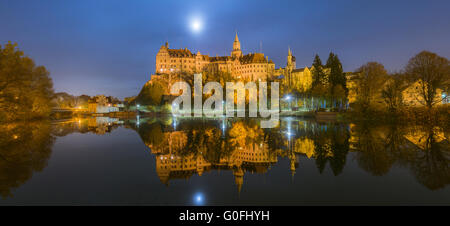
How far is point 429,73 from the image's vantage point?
102 feet

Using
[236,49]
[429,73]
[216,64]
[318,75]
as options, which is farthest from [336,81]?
[236,49]

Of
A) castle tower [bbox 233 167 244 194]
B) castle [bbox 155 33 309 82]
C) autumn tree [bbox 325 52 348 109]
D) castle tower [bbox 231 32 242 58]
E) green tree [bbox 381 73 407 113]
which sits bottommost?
castle tower [bbox 233 167 244 194]

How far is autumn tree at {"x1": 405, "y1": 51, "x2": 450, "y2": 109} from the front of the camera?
30.2 metres

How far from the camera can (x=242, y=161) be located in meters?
9.27

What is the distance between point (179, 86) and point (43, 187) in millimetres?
99591

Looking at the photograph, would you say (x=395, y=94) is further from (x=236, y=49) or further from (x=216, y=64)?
(x=236, y=49)

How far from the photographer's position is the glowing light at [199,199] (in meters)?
5.15

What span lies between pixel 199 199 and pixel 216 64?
13612 cm

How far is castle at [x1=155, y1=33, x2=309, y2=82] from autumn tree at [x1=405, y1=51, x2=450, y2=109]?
308 ft

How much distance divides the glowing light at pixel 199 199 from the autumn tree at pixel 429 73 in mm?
37007

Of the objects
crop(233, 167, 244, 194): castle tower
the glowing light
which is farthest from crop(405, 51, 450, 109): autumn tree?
the glowing light

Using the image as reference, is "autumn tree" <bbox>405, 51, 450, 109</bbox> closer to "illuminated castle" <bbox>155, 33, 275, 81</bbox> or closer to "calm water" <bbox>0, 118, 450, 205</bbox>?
"calm water" <bbox>0, 118, 450, 205</bbox>

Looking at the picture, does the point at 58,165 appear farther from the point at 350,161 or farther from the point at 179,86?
the point at 179,86

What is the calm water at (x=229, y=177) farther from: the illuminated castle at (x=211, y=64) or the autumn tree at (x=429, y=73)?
the illuminated castle at (x=211, y=64)
